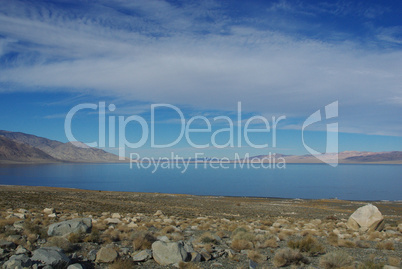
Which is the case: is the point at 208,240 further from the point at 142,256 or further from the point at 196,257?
the point at 142,256

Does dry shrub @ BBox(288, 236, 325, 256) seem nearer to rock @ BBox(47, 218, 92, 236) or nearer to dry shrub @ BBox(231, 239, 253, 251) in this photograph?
dry shrub @ BBox(231, 239, 253, 251)

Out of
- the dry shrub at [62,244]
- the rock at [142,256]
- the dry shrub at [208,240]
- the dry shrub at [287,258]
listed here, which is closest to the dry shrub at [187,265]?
the rock at [142,256]

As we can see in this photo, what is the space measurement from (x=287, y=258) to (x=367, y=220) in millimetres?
9796

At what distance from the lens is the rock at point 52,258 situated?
5880mm

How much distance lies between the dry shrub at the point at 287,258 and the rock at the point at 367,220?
28.9ft

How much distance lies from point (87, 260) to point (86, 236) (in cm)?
191

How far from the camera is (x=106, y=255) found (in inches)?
270

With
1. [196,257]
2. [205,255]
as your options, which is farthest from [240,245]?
[196,257]

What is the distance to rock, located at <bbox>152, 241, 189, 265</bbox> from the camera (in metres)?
6.98

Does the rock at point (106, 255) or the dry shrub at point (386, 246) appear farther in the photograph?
the dry shrub at point (386, 246)

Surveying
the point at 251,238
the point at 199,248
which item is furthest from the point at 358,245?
the point at 199,248

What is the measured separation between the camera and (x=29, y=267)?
5.49 m

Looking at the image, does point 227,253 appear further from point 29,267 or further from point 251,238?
point 29,267

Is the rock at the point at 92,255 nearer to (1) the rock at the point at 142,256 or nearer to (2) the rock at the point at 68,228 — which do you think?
(1) the rock at the point at 142,256
